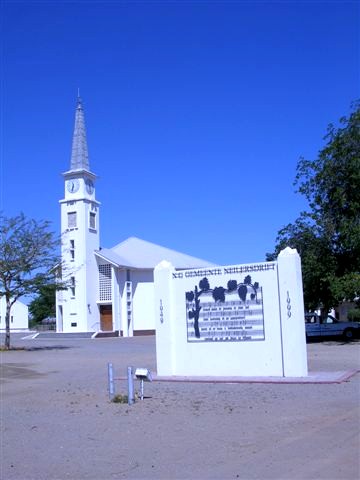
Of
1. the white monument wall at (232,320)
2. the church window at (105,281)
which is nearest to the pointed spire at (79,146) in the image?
the church window at (105,281)

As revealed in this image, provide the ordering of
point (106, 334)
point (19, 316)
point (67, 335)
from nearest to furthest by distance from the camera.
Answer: point (67, 335), point (106, 334), point (19, 316)

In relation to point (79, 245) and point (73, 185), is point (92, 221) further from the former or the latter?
point (73, 185)

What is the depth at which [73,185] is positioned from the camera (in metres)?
55.3

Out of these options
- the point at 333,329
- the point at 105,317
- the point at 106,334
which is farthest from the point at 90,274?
the point at 333,329

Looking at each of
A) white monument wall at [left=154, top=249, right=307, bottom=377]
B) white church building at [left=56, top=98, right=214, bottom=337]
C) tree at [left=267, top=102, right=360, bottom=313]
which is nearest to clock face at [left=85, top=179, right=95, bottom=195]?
white church building at [left=56, top=98, right=214, bottom=337]

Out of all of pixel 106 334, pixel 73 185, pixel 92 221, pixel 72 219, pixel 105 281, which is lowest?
pixel 106 334

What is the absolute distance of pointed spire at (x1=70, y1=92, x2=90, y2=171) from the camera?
55562mm

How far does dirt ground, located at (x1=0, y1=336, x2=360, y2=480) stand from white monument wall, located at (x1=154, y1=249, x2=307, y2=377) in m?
1.54

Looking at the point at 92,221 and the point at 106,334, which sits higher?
the point at 92,221

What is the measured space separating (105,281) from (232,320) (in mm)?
40218

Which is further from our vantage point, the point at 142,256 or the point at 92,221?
the point at 142,256

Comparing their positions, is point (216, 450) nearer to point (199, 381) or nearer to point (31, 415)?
point (31, 415)

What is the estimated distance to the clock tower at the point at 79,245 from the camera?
54.4m

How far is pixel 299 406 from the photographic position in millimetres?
11297
